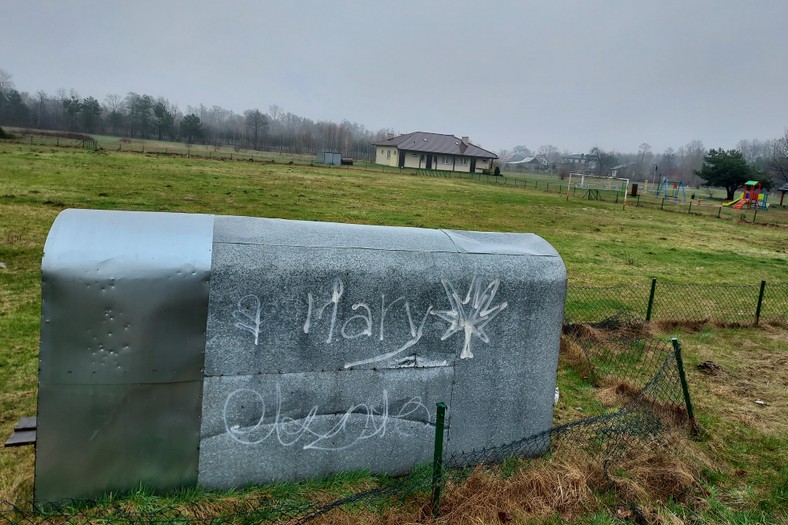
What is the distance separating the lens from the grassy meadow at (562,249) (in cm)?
546

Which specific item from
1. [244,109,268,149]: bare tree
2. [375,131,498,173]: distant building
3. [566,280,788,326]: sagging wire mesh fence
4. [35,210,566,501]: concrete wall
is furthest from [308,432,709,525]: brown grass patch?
[244,109,268,149]: bare tree

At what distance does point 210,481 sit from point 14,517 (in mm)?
1368

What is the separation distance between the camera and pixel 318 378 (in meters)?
4.59

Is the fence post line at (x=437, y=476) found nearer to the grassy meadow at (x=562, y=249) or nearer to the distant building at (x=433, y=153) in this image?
the grassy meadow at (x=562, y=249)

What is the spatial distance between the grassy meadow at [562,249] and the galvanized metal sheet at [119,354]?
0.78 m

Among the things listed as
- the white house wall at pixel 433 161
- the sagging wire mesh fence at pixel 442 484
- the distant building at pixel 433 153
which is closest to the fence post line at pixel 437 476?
the sagging wire mesh fence at pixel 442 484

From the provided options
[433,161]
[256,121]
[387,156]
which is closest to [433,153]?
[433,161]

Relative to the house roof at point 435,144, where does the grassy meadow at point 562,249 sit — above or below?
below

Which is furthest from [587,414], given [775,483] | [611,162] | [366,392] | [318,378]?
[611,162]

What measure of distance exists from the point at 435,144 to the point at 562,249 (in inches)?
2292

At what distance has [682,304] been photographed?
12977mm

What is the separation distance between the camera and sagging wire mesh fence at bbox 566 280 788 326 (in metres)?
11.5

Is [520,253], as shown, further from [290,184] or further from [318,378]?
[290,184]

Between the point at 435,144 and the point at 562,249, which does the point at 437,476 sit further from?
the point at 435,144
